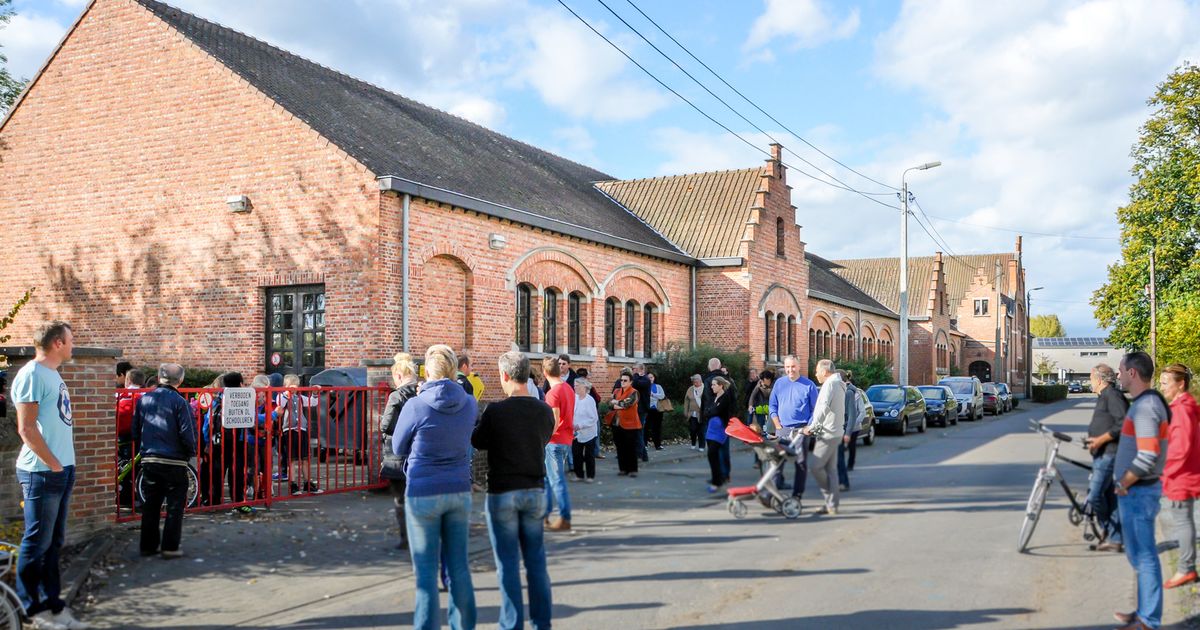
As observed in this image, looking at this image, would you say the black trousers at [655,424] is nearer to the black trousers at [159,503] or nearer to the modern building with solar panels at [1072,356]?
the black trousers at [159,503]

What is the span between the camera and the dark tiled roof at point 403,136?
1873 centimetres

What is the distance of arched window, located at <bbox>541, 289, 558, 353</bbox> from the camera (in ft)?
73.7

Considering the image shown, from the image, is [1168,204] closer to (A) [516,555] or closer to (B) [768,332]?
(B) [768,332]

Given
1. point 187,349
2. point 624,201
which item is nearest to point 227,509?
point 187,349

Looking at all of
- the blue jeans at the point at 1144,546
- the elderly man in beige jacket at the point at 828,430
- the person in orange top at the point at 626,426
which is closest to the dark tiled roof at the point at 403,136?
the person in orange top at the point at 626,426

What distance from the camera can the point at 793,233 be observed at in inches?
1256

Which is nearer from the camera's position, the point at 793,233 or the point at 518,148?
the point at 518,148

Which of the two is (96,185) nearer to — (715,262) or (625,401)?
(625,401)

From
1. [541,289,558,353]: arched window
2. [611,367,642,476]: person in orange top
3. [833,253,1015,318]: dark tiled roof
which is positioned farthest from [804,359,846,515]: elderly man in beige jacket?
[833,253,1015,318]: dark tiled roof

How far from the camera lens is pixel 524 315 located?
852 inches

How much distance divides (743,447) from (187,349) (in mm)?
11382

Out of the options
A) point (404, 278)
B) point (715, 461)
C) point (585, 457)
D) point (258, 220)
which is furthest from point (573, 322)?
point (715, 461)

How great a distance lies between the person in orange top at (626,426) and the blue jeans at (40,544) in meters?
8.60

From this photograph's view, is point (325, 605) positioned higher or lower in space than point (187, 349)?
lower
